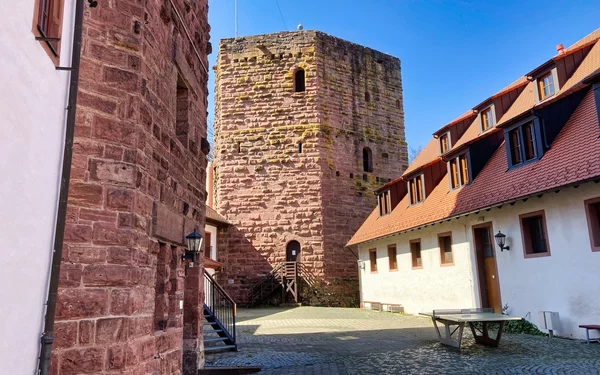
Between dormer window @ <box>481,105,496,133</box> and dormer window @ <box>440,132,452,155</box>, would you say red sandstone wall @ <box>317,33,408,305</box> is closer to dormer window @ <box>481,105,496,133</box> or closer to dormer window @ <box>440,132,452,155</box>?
dormer window @ <box>440,132,452,155</box>

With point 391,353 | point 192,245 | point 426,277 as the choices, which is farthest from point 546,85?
point 192,245

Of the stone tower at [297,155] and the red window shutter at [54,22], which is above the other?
the stone tower at [297,155]

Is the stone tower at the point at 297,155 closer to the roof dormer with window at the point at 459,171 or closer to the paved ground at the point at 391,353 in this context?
the paved ground at the point at 391,353

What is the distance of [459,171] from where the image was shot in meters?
13.7

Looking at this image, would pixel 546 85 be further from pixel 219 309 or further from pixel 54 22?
pixel 54 22

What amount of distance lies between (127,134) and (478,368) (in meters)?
5.85

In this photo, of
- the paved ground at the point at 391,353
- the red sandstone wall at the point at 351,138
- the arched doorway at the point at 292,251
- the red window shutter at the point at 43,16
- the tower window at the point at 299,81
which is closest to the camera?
the red window shutter at the point at 43,16

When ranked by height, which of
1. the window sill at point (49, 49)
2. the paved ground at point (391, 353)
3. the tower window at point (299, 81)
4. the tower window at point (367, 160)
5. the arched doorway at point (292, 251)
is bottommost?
the paved ground at point (391, 353)

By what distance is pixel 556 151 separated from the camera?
10.2 meters

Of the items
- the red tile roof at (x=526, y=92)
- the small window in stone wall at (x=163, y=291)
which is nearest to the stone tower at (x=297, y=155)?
the red tile roof at (x=526, y=92)

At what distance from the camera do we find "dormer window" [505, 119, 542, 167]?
10.7 metres

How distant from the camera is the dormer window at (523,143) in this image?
423 inches

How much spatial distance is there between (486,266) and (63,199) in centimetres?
1125

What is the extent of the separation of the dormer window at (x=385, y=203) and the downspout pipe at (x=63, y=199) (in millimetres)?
Result: 15299
